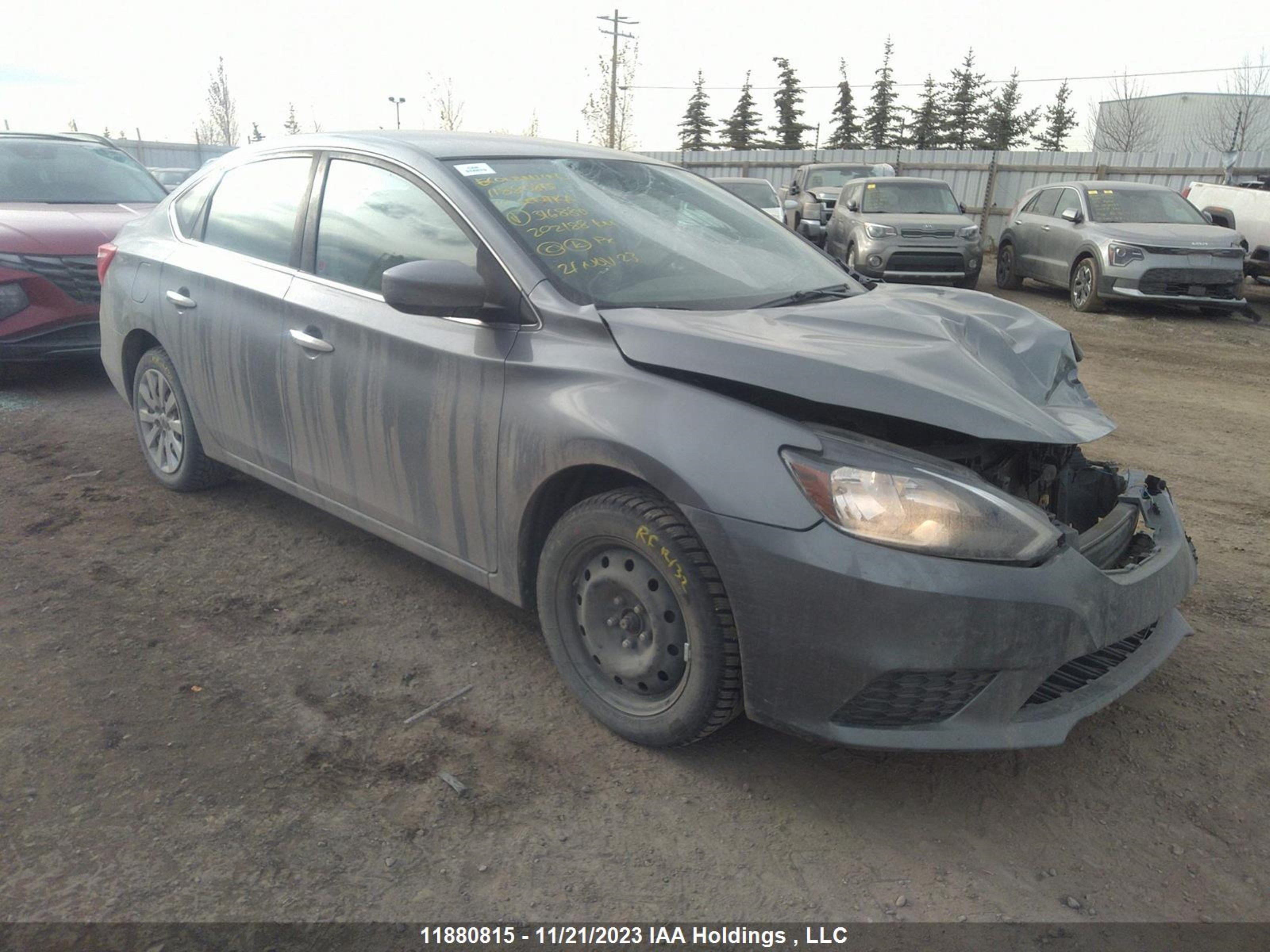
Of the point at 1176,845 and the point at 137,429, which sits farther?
the point at 137,429

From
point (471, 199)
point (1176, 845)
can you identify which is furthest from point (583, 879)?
point (471, 199)

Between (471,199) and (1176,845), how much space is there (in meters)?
2.64

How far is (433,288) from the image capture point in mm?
2826

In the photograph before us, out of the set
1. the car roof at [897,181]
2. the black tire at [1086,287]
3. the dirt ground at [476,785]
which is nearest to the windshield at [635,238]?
the dirt ground at [476,785]

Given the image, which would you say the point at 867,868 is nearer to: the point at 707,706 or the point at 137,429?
the point at 707,706

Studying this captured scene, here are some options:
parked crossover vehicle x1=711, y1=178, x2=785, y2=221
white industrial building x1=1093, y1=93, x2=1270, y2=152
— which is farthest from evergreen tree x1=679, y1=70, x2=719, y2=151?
parked crossover vehicle x1=711, y1=178, x2=785, y2=221

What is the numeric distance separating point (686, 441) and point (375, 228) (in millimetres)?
1591

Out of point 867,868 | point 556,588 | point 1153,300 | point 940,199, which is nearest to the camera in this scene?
point 867,868

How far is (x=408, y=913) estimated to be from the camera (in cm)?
218

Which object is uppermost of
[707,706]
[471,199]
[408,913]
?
[471,199]

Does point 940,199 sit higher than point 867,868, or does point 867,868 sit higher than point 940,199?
point 940,199

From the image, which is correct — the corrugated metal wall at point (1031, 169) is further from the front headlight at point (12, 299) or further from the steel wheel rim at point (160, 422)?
the steel wheel rim at point (160, 422)

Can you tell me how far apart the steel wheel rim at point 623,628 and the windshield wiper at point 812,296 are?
39.2 inches

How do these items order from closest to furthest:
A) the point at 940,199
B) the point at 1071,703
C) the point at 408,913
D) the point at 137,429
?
the point at 408,913 < the point at 1071,703 < the point at 137,429 < the point at 940,199
